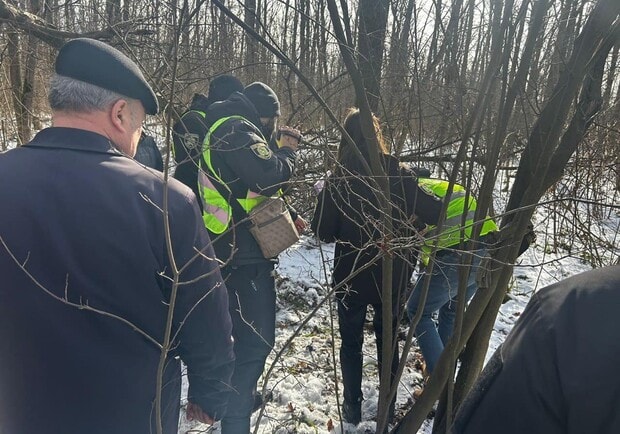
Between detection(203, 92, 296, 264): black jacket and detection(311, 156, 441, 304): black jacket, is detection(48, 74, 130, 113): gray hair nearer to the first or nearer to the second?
detection(203, 92, 296, 264): black jacket

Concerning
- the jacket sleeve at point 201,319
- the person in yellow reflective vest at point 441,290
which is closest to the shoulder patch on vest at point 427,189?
the person in yellow reflective vest at point 441,290

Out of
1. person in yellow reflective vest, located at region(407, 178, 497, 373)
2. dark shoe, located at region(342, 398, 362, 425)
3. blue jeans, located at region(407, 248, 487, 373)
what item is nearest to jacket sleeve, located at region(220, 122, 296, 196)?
person in yellow reflective vest, located at region(407, 178, 497, 373)

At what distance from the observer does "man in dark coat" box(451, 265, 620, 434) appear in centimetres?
64

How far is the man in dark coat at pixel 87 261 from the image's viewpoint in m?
1.17

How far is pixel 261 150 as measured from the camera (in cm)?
227

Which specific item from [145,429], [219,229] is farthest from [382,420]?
[219,229]

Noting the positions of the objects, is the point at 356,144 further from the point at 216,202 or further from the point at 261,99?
the point at 216,202

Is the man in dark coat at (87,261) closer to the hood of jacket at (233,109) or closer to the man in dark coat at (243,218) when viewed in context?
the man in dark coat at (243,218)

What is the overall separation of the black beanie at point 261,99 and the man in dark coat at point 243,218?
0.41ft

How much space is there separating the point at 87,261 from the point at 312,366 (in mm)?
2793

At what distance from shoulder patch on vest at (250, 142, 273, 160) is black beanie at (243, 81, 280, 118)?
487 mm

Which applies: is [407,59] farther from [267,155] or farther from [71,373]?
[71,373]

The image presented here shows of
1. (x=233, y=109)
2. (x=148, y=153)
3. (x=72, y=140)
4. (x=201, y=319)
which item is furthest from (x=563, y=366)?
(x=148, y=153)

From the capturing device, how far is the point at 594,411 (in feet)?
2.09
